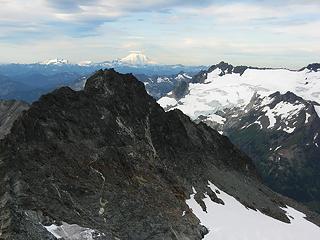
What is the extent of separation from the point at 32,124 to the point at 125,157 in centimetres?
1523

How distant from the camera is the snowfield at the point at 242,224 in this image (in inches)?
2906

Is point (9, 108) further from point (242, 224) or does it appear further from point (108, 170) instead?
point (242, 224)

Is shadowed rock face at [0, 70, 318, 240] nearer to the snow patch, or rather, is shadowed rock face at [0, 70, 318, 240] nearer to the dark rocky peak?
the dark rocky peak

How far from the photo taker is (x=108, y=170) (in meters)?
69.2

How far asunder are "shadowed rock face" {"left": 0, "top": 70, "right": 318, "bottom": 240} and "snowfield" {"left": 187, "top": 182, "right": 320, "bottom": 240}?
7.75ft

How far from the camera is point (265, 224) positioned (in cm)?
→ 8750

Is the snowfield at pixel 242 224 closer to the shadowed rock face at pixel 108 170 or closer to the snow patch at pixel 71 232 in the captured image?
the shadowed rock face at pixel 108 170

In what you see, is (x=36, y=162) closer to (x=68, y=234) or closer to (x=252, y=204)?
(x=68, y=234)

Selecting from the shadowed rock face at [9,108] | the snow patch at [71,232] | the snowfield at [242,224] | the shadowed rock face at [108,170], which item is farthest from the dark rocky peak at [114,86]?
the snow patch at [71,232]

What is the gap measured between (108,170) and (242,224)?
2541 centimetres

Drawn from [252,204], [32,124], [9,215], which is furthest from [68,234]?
[252,204]

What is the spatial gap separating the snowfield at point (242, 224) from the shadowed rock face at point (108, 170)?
236 centimetres

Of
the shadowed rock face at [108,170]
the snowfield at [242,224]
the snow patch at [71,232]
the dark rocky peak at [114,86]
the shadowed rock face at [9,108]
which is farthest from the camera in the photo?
the shadowed rock face at [9,108]

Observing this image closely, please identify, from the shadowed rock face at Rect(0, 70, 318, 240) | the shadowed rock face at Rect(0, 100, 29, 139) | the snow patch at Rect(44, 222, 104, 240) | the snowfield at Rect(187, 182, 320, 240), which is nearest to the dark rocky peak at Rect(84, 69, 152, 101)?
the shadowed rock face at Rect(0, 70, 318, 240)
